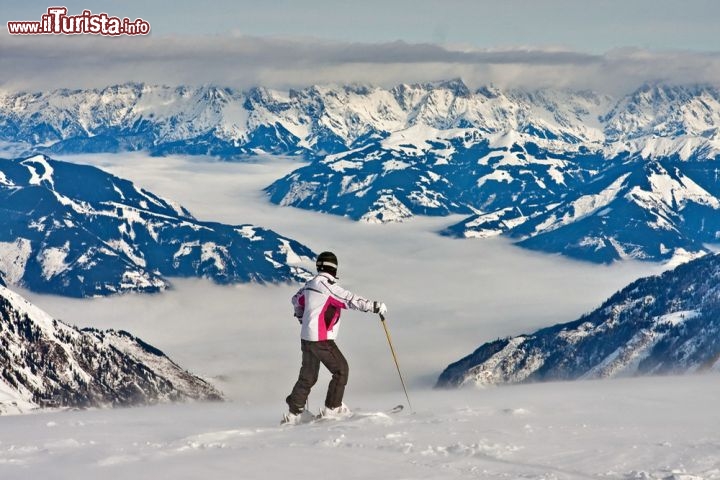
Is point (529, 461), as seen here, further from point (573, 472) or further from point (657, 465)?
point (657, 465)

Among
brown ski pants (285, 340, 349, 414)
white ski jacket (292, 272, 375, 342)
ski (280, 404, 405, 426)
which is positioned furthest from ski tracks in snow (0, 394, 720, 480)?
white ski jacket (292, 272, 375, 342)

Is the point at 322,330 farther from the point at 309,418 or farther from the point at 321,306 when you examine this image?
the point at 309,418

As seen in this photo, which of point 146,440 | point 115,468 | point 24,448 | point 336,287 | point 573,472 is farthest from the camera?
point 336,287

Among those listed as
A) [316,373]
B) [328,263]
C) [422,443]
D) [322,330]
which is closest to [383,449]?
[422,443]

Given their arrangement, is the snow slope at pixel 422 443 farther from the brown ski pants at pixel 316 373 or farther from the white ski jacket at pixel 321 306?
the white ski jacket at pixel 321 306

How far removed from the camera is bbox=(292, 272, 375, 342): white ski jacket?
82.8ft

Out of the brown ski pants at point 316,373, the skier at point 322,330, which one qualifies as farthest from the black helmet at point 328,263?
the brown ski pants at point 316,373

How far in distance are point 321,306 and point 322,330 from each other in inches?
25.3

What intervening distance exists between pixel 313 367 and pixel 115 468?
769 centimetres

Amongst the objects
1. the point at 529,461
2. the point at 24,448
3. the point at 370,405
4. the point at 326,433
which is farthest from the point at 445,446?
the point at 370,405

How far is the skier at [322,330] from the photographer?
25281 mm

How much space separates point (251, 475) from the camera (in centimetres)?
1805

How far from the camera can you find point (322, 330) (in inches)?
1006

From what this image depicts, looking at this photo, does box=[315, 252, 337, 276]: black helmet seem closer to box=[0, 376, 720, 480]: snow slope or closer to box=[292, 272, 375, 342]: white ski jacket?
box=[292, 272, 375, 342]: white ski jacket
